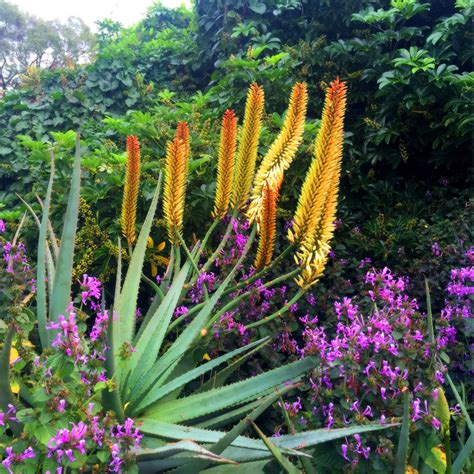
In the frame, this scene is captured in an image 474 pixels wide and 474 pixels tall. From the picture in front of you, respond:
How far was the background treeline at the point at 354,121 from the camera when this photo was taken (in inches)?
118

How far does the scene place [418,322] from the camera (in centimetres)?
184

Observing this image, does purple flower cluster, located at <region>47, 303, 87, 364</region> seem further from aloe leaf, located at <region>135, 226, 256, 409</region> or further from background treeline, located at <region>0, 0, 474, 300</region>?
background treeline, located at <region>0, 0, 474, 300</region>

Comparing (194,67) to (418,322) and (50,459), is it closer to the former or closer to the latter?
(418,322)

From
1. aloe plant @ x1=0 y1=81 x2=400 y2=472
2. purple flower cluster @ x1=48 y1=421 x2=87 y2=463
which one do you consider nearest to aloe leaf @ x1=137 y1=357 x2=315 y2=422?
aloe plant @ x1=0 y1=81 x2=400 y2=472

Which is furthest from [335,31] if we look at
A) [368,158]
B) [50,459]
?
[50,459]

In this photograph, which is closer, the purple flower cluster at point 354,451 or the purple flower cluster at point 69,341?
the purple flower cluster at point 69,341

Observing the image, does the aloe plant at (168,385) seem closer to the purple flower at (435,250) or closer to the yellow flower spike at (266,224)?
the yellow flower spike at (266,224)

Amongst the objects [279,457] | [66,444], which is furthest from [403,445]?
[66,444]

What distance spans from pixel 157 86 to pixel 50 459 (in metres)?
4.99

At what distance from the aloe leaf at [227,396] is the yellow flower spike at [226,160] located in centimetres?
81

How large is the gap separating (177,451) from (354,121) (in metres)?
3.04

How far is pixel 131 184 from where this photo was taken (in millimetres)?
2168

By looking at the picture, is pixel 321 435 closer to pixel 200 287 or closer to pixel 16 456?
pixel 16 456

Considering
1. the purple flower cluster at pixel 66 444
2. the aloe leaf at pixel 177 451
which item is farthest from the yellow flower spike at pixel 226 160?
the purple flower cluster at pixel 66 444
